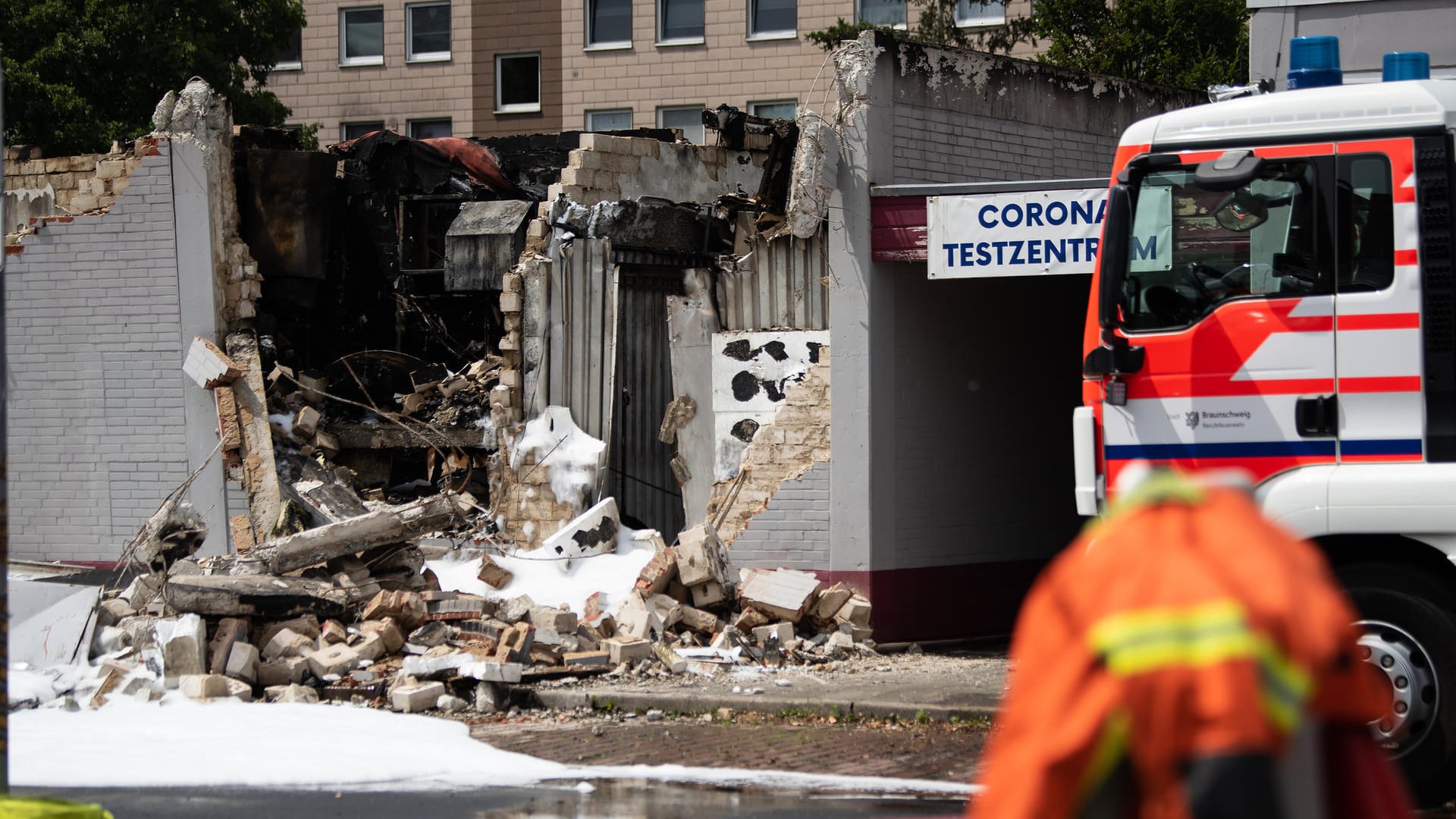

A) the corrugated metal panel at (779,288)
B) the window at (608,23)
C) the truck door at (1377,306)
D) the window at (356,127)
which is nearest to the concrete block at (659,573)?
the corrugated metal panel at (779,288)

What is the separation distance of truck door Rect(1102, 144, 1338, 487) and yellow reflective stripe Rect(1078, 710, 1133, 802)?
4.65m

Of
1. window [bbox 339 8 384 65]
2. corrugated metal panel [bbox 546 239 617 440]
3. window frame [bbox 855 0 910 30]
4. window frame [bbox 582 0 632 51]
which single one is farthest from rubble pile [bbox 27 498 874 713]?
window [bbox 339 8 384 65]

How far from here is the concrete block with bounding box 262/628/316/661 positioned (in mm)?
9062

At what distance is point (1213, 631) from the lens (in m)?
1.79

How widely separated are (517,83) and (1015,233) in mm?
23038

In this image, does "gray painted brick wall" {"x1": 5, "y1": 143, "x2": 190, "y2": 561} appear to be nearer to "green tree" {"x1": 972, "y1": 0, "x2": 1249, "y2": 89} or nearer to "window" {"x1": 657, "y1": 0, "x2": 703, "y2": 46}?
"green tree" {"x1": 972, "y1": 0, "x2": 1249, "y2": 89}

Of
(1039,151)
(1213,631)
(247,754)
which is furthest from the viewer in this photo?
(1039,151)

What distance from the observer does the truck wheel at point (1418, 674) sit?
5734 millimetres

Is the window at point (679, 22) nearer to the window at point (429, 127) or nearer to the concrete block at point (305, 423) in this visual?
the window at point (429, 127)

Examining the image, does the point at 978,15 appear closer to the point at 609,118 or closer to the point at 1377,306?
the point at 609,118

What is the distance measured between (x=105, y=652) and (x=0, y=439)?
4784 millimetres

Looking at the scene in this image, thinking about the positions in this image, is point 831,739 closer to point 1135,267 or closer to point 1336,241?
point 1135,267

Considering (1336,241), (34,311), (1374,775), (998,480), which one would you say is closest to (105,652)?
(34,311)

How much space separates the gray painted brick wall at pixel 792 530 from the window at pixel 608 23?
70.2ft
